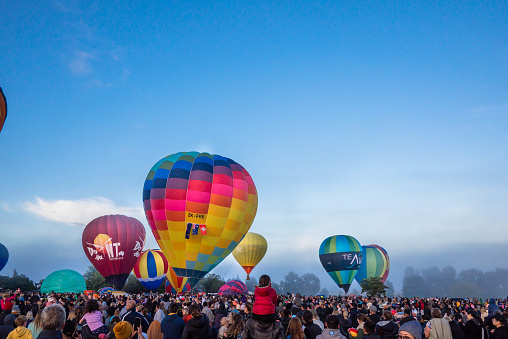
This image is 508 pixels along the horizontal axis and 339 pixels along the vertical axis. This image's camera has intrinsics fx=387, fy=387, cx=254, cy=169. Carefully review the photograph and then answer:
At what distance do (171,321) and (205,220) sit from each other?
20783mm

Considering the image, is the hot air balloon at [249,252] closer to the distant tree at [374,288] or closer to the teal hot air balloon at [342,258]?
the teal hot air balloon at [342,258]

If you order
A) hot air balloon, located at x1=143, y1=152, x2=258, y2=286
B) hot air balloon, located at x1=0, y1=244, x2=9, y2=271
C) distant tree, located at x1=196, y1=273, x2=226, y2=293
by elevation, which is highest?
hot air balloon, located at x1=143, y1=152, x2=258, y2=286

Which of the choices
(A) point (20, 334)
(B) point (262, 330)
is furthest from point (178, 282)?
(B) point (262, 330)

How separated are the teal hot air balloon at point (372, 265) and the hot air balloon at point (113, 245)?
102ft

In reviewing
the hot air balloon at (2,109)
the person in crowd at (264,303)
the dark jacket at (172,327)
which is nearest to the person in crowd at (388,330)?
the person in crowd at (264,303)

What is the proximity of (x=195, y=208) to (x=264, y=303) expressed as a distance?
22.8 meters

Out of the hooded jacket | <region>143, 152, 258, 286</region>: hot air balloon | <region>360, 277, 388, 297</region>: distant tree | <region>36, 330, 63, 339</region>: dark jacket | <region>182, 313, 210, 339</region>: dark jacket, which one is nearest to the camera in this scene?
<region>36, 330, 63, 339</region>: dark jacket

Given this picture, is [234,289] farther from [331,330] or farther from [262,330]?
[262,330]

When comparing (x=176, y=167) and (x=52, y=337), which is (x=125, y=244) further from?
(x=52, y=337)

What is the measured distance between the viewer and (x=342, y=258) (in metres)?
47.1

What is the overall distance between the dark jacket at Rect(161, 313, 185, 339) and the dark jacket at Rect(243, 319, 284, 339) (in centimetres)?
238

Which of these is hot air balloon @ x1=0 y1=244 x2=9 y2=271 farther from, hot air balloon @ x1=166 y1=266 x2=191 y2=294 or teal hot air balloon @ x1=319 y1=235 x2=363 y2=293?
teal hot air balloon @ x1=319 y1=235 x2=363 y2=293

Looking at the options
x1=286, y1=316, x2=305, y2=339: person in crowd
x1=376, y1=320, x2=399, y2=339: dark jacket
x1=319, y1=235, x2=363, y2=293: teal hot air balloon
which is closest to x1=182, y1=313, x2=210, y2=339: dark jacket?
x1=286, y1=316, x2=305, y2=339: person in crowd

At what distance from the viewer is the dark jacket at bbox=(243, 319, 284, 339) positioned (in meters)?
4.93
